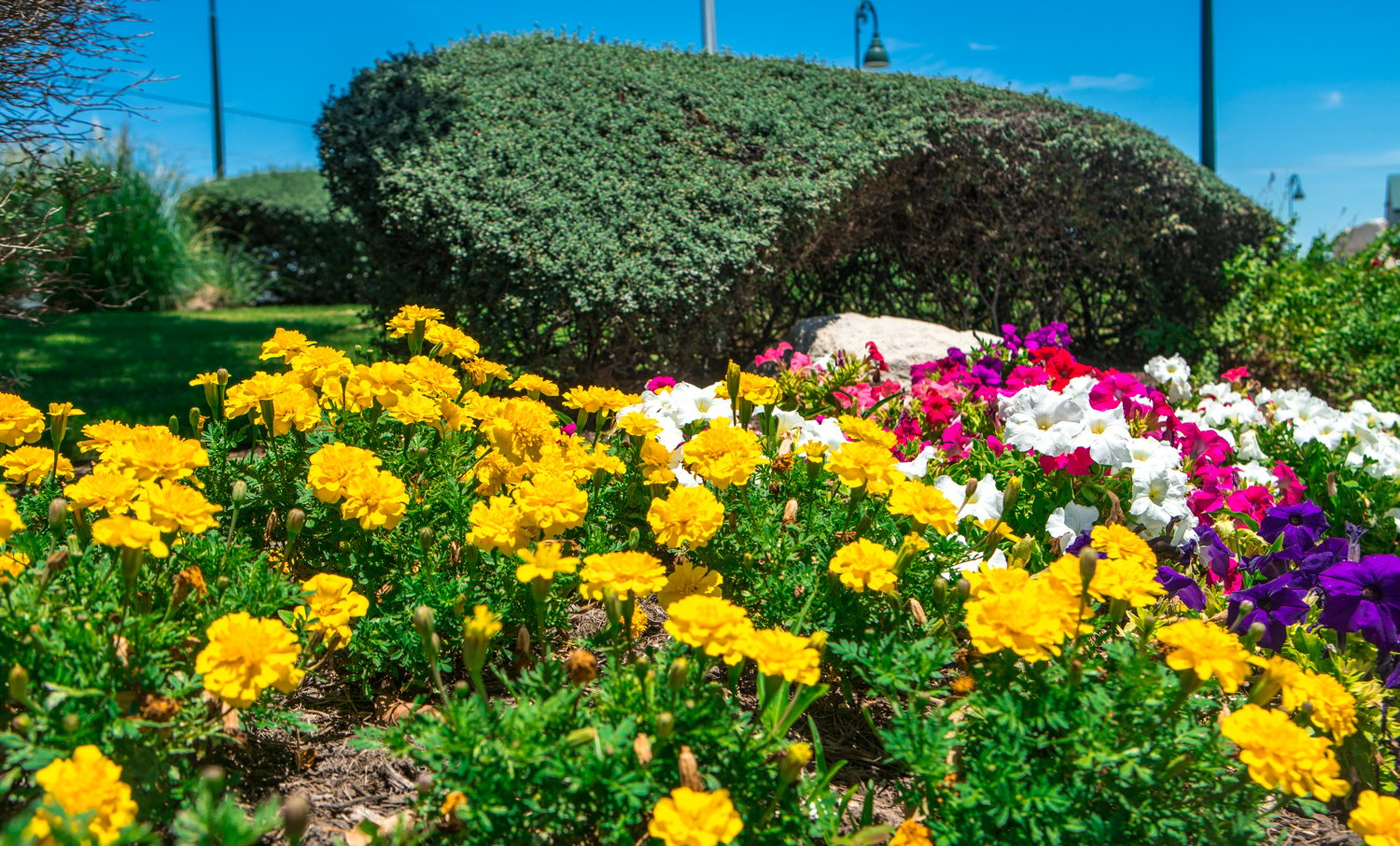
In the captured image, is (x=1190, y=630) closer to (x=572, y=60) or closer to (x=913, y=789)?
(x=913, y=789)

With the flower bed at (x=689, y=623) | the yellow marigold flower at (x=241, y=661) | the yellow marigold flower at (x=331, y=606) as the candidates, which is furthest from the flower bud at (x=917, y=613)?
the yellow marigold flower at (x=241, y=661)

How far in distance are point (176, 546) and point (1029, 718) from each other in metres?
1.83

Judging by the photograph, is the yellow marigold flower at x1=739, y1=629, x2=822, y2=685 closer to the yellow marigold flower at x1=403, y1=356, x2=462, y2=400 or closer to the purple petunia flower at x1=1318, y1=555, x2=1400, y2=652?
the yellow marigold flower at x1=403, y1=356, x2=462, y2=400

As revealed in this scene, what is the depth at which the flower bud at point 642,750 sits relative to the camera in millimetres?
1560

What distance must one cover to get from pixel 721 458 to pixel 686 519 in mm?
244

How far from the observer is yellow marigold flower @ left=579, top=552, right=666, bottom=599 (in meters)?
1.78

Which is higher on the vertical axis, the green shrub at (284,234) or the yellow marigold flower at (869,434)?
the green shrub at (284,234)

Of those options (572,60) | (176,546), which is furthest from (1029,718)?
(572,60)

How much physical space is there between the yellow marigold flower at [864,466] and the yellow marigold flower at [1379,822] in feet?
3.39

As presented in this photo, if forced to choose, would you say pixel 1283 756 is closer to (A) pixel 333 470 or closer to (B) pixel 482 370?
(A) pixel 333 470

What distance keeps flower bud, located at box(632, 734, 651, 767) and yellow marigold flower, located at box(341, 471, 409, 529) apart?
2.55 feet

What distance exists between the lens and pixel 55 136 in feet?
14.6

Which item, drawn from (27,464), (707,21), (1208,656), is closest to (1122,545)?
(1208,656)

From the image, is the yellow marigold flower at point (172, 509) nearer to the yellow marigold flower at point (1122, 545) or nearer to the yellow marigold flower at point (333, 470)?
the yellow marigold flower at point (333, 470)
